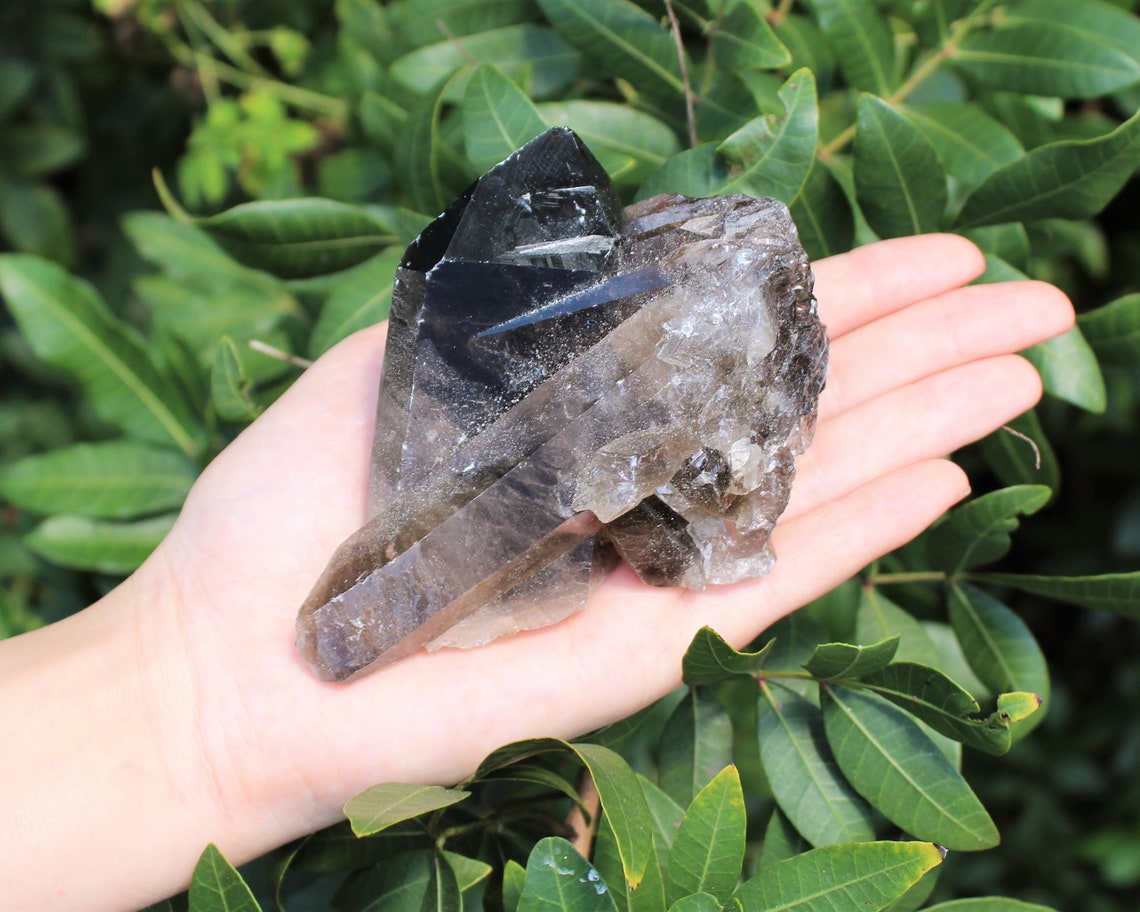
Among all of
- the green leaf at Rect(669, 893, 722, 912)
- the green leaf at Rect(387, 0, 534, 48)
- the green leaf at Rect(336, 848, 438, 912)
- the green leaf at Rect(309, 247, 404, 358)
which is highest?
the green leaf at Rect(387, 0, 534, 48)

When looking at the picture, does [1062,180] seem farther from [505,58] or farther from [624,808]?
[624,808]

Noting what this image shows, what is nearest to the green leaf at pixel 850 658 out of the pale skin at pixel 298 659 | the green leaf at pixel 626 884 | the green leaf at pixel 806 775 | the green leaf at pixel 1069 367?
the green leaf at pixel 806 775

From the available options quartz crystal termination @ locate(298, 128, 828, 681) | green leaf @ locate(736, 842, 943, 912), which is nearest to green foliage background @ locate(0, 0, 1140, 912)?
green leaf @ locate(736, 842, 943, 912)

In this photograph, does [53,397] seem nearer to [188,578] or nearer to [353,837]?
[188,578]

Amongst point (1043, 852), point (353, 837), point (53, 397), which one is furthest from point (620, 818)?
point (53, 397)

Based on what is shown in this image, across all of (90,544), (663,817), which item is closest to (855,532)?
(663,817)

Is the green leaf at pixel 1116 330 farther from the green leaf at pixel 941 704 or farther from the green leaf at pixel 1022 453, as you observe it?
→ the green leaf at pixel 941 704

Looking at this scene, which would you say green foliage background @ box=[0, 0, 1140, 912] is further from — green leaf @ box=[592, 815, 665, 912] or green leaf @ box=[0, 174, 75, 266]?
green leaf @ box=[0, 174, 75, 266]
